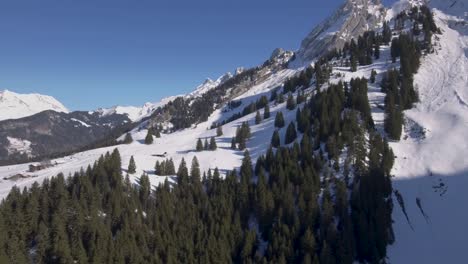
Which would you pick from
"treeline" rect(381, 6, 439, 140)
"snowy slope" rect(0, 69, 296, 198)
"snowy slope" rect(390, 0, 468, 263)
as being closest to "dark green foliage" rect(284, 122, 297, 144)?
"snowy slope" rect(0, 69, 296, 198)

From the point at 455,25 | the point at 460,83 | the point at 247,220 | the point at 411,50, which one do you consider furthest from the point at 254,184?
the point at 455,25

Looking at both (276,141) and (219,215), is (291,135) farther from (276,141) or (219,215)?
(219,215)

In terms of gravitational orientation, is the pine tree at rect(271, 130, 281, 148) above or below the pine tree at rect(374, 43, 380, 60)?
below

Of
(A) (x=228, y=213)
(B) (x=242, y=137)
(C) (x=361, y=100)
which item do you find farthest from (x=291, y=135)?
(A) (x=228, y=213)

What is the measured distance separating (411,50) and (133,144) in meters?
120

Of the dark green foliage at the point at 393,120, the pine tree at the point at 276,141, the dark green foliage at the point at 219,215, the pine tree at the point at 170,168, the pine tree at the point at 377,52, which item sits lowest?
the dark green foliage at the point at 219,215

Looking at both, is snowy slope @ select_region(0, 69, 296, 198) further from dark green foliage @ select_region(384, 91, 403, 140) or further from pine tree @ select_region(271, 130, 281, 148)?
dark green foliage @ select_region(384, 91, 403, 140)

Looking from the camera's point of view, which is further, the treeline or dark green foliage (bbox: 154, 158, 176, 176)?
dark green foliage (bbox: 154, 158, 176, 176)

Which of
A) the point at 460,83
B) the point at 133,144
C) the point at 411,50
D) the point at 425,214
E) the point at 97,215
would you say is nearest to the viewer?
the point at 97,215

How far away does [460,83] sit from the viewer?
136875 mm

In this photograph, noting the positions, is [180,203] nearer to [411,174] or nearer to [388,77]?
[411,174]

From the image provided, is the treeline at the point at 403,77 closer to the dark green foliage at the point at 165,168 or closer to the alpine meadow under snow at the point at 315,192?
the alpine meadow under snow at the point at 315,192

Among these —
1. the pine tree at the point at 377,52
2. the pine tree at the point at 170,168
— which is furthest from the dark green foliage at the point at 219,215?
the pine tree at the point at 377,52

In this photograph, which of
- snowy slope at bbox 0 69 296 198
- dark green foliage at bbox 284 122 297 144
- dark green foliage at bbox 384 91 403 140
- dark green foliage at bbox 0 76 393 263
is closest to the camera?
dark green foliage at bbox 0 76 393 263
